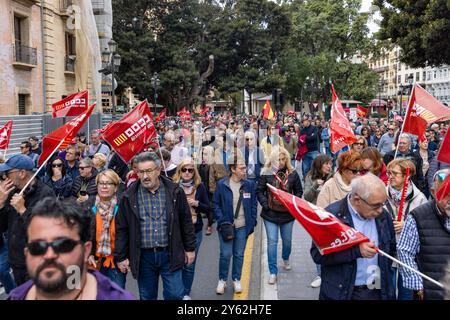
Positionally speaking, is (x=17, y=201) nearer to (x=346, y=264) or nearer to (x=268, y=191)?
(x=346, y=264)

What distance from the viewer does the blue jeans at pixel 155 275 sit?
461 cm

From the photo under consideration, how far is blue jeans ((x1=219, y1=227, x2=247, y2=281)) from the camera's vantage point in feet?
20.2

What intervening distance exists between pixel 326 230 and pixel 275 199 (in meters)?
2.88

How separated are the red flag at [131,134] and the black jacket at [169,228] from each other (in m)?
2.33

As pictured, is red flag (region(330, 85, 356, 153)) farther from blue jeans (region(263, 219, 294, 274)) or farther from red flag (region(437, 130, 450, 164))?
red flag (region(437, 130, 450, 164))

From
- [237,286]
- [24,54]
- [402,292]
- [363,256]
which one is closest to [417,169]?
[237,286]

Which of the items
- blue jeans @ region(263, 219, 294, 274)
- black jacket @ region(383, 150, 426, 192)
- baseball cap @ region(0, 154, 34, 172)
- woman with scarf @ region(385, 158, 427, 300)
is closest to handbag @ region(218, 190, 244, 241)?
blue jeans @ region(263, 219, 294, 274)

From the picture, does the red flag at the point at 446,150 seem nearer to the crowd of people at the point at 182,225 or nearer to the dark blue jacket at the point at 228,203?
the crowd of people at the point at 182,225

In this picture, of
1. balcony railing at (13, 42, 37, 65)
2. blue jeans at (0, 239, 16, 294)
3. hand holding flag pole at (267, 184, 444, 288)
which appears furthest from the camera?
balcony railing at (13, 42, 37, 65)

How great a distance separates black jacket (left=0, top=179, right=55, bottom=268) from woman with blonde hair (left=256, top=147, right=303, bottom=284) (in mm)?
2685

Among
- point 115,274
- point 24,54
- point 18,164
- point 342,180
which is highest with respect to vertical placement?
point 24,54

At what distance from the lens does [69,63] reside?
27.1 m

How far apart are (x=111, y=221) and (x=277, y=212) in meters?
2.35
